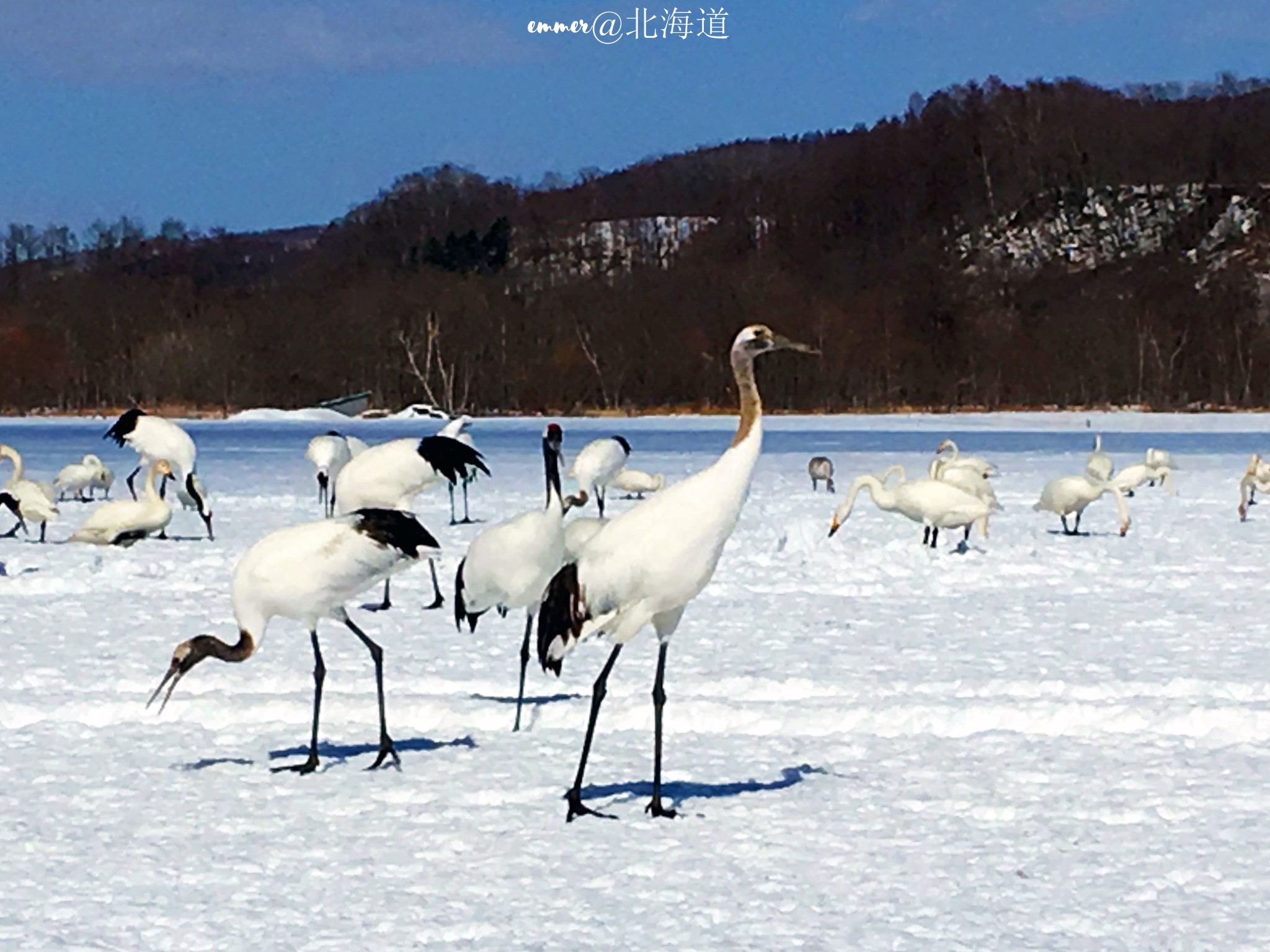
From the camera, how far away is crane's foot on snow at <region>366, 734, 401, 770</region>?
686 cm

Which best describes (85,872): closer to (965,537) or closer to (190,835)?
(190,835)

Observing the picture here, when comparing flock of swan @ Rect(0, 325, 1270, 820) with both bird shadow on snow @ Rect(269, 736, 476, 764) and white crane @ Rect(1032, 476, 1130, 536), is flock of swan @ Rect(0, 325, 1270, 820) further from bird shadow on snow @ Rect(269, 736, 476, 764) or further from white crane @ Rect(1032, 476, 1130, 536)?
white crane @ Rect(1032, 476, 1130, 536)

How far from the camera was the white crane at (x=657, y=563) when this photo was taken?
595cm

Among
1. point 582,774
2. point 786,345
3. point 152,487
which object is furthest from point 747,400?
point 152,487

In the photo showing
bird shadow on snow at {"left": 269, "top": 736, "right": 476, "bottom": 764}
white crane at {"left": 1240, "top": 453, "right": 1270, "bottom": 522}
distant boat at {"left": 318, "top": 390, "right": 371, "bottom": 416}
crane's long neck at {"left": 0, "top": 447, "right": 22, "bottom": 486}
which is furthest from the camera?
distant boat at {"left": 318, "top": 390, "right": 371, "bottom": 416}

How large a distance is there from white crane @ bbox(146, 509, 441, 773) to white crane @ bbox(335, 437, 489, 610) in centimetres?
552

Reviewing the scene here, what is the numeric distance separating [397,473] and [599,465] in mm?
6646

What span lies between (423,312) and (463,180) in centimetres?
5545

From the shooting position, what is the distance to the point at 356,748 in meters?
7.31

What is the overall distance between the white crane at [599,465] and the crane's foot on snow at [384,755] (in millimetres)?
12069

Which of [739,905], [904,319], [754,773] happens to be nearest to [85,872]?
[739,905]

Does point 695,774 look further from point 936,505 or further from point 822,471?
point 822,471

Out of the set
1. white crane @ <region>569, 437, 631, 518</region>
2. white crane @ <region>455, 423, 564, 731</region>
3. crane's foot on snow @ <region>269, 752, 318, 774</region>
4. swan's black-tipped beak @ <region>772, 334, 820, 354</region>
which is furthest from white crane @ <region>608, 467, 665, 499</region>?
swan's black-tipped beak @ <region>772, 334, 820, 354</region>

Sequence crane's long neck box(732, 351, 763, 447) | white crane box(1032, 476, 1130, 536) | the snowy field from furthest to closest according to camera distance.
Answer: white crane box(1032, 476, 1130, 536)
crane's long neck box(732, 351, 763, 447)
the snowy field
